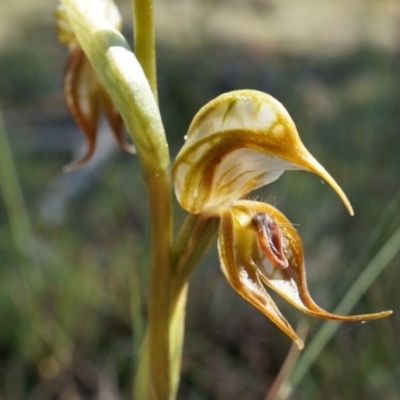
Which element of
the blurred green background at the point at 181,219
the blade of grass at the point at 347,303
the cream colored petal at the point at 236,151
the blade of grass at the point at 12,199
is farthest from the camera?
the blade of grass at the point at 12,199

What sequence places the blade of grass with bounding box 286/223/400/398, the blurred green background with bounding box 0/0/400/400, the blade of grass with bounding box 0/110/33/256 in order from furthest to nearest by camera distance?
the blade of grass with bounding box 0/110/33/256
the blurred green background with bounding box 0/0/400/400
the blade of grass with bounding box 286/223/400/398

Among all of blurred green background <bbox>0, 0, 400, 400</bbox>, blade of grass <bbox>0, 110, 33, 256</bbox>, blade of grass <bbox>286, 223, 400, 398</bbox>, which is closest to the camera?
blade of grass <bbox>286, 223, 400, 398</bbox>

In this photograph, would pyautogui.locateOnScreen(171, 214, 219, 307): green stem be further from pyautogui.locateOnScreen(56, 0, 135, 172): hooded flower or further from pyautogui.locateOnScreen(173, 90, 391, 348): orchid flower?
pyautogui.locateOnScreen(56, 0, 135, 172): hooded flower

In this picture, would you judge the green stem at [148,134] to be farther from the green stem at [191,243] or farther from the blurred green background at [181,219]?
the blurred green background at [181,219]

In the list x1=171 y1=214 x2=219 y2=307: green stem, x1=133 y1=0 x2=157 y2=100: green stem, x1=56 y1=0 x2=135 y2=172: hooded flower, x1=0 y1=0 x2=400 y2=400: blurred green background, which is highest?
x1=133 y1=0 x2=157 y2=100: green stem

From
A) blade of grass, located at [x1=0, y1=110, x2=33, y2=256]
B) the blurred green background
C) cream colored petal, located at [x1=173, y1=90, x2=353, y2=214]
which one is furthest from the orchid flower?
blade of grass, located at [x1=0, y1=110, x2=33, y2=256]

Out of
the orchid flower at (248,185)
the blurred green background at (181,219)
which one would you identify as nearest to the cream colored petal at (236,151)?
the orchid flower at (248,185)

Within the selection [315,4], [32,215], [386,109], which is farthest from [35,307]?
[315,4]

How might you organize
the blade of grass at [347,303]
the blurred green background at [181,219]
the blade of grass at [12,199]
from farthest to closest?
the blade of grass at [12,199], the blurred green background at [181,219], the blade of grass at [347,303]
